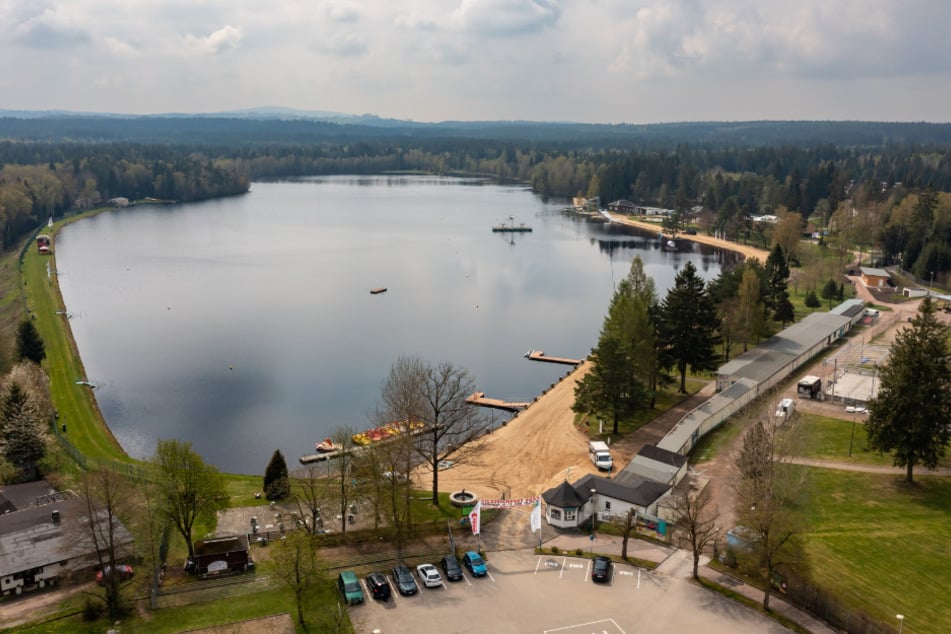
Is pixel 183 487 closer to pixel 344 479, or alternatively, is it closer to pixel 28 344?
pixel 344 479

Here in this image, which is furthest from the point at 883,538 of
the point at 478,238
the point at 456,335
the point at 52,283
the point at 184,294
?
the point at 478,238

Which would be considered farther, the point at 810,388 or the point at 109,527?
the point at 810,388

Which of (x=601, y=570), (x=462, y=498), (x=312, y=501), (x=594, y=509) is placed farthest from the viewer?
(x=462, y=498)

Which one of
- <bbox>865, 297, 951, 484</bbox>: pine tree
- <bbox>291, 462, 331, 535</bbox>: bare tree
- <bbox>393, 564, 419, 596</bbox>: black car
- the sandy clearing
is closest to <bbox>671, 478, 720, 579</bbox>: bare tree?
the sandy clearing

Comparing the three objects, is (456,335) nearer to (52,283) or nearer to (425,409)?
(425,409)

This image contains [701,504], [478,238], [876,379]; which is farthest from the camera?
[478,238]

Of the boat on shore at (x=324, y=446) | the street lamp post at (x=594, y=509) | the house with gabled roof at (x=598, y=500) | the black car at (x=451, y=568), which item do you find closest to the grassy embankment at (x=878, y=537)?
the house with gabled roof at (x=598, y=500)

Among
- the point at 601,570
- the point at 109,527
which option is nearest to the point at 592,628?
the point at 601,570
